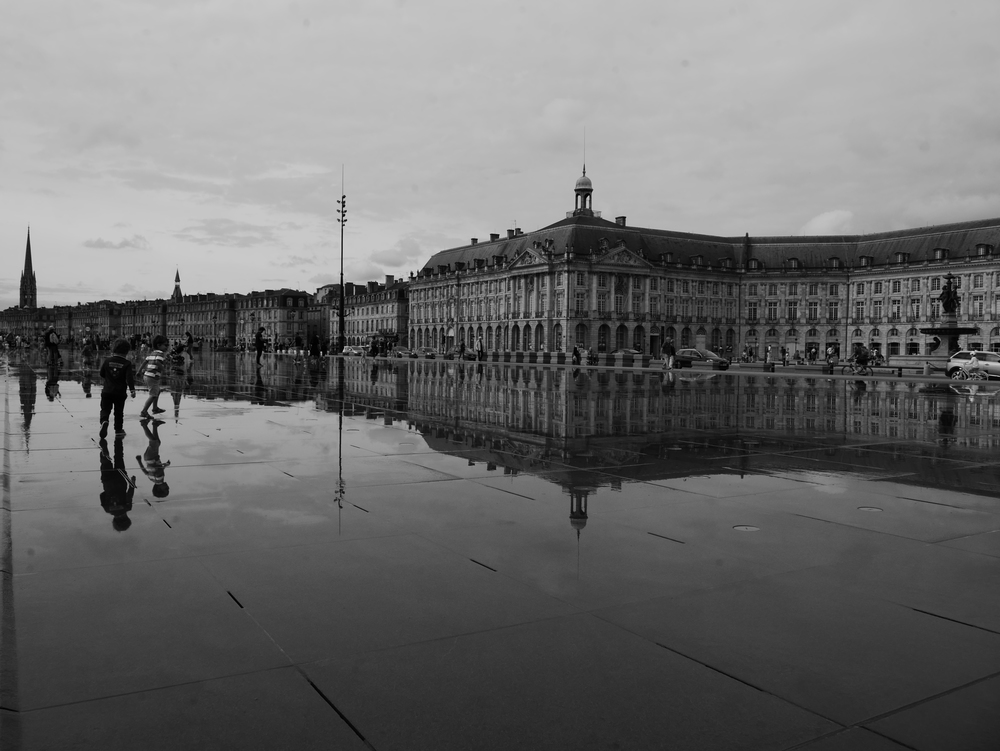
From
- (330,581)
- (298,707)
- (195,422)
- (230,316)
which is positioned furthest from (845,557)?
(230,316)

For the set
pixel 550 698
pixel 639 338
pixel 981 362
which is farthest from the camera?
pixel 639 338

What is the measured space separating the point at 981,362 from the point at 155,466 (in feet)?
121

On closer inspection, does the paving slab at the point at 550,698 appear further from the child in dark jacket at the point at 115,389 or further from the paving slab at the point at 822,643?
the child in dark jacket at the point at 115,389

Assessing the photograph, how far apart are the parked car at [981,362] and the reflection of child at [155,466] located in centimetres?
3492

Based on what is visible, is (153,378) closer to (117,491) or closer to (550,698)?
(117,491)

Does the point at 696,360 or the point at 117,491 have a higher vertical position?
the point at 696,360

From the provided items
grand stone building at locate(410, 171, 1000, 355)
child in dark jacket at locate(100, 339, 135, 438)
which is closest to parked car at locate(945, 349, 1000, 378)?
child in dark jacket at locate(100, 339, 135, 438)

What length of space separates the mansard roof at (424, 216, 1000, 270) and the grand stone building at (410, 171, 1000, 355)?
0.16 m

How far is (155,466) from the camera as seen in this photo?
347 inches

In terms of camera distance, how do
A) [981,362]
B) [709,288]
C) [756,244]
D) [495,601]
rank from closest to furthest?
[495,601], [981,362], [709,288], [756,244]

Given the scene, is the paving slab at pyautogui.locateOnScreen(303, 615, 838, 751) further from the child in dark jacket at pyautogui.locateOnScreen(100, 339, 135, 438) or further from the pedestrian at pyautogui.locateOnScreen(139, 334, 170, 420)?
the pedestrian at pyautogui.locateOnScreen(139, 334, 170, 420)

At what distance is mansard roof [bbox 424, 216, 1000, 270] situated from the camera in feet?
313

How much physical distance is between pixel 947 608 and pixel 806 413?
42.0 ft

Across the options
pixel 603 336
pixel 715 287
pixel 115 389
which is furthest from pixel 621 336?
pixel 115 389
